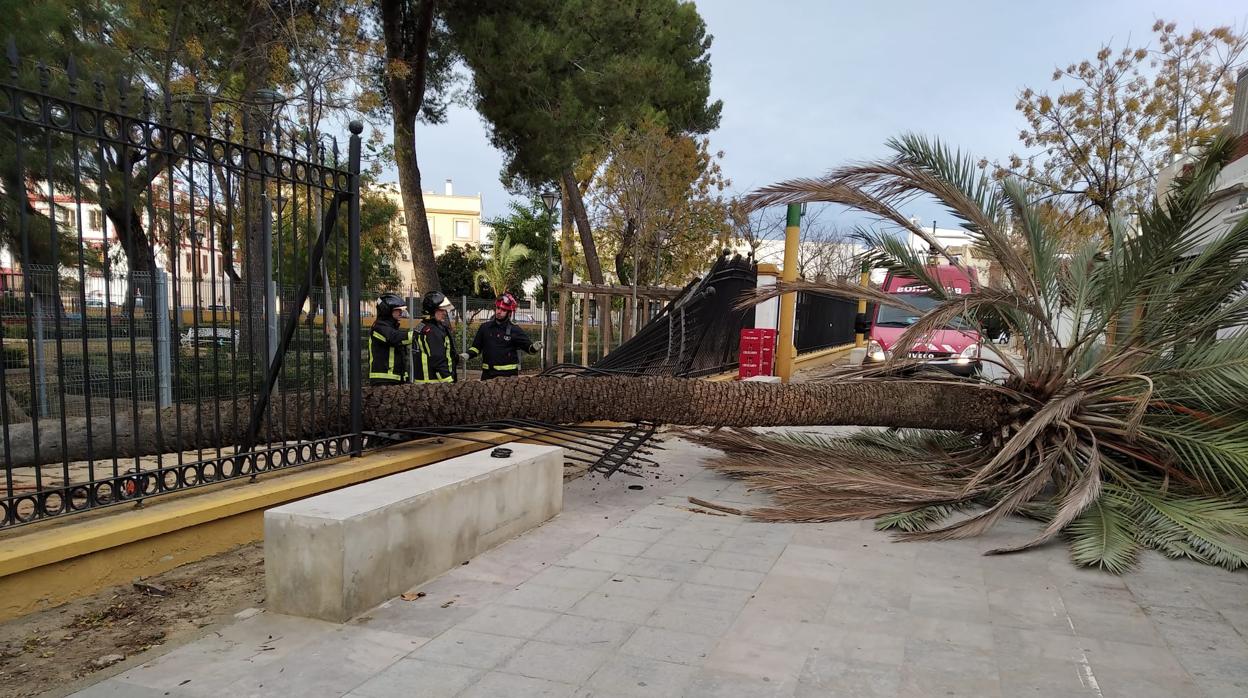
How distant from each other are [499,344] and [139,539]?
465cm

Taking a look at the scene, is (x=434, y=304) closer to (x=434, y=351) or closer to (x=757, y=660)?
(x=434, y=351)

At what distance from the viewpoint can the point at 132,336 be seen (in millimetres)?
3582

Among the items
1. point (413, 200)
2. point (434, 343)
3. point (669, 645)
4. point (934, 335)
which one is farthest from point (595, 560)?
point (413, 200)

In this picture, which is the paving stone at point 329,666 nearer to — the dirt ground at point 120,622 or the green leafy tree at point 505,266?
the dirt ground at point 120,622

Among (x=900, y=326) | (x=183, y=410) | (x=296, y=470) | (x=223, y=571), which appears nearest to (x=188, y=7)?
(x=183, y=410)

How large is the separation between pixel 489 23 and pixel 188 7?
4471mm

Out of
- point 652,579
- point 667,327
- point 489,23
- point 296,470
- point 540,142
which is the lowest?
point 652,579

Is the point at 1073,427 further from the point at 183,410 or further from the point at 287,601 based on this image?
→ the point at 183,410

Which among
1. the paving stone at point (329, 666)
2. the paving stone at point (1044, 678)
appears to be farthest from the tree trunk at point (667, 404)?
the paving stone at point (1044, 678)

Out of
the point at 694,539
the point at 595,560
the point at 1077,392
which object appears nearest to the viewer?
the point at 595,560

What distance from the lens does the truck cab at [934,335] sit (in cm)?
652

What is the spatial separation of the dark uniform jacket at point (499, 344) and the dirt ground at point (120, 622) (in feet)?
13.8

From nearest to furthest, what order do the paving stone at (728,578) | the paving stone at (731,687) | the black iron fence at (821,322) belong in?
the paving stone at (731,687) < the paving stone at (728,578) < the black iron fence at (821,322)

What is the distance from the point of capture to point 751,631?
3361 mm
